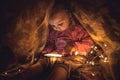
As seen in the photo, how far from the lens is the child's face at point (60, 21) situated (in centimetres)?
294

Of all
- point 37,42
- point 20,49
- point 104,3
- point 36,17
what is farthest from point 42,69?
point 104,3

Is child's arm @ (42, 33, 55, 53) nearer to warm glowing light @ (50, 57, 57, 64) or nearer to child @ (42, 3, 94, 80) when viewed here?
child @ (42, 3, 94, 80)

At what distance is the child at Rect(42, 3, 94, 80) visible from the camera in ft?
9.77

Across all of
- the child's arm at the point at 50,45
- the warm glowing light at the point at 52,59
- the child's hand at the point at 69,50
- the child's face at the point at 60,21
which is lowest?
the warm glowing light at the point at 52,59

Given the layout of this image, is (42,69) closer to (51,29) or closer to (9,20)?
(51,29)

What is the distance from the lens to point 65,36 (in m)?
3.29

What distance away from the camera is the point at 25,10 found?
214 cm

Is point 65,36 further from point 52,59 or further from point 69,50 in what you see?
point 52,59

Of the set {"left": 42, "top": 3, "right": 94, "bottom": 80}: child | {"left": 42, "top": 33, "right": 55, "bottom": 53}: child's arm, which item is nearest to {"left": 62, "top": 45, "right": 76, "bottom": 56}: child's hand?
{"left": 42, "top": 3, "right": 94, "bottom": 80}: child

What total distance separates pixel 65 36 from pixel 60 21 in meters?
0.35

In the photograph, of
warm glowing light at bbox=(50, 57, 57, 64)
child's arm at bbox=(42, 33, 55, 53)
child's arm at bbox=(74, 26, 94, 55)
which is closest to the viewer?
warm glowing light at bbox=(50, 57, 57, 64)

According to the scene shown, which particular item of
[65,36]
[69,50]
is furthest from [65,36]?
[69,50]

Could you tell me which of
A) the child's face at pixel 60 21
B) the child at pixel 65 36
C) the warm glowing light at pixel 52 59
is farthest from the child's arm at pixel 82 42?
the warm glowing light at pixel 52 59

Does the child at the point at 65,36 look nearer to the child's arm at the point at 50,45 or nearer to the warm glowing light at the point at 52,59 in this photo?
the child's arm at the point at 50,45
